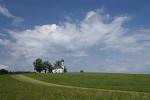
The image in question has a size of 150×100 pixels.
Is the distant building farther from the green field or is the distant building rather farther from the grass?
the green field

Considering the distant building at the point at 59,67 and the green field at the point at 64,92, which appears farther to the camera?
the distant building at the point at 59,67

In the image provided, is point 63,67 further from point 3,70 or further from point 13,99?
point 13,99

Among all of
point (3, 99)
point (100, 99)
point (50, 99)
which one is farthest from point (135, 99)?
point (3, 99)

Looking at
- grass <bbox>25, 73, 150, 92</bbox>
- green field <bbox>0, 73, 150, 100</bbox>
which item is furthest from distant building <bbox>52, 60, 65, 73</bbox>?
green field <bbox>0, 73, 150, 100</bbox>

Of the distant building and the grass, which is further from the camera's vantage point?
the distant building

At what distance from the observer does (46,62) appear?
19938cm

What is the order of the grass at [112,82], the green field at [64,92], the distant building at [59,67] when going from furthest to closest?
1. the distant building at [59,67]
2. the grass at [112,82]
3. the green field at [64,92]

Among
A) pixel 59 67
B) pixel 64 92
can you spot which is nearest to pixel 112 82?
pixel 64 92

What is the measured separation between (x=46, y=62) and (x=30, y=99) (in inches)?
7105

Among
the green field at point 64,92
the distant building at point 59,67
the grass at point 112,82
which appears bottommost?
the green field at point 64,92

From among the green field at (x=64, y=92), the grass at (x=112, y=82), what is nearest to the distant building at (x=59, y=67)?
the grass at (x=112, y=82)

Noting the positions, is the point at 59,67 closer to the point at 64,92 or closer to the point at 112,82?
the point at 112,82

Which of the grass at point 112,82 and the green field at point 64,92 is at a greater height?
the grass at point 112,82

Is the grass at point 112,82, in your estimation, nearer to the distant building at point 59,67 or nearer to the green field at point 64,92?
the green field at point 64,92
